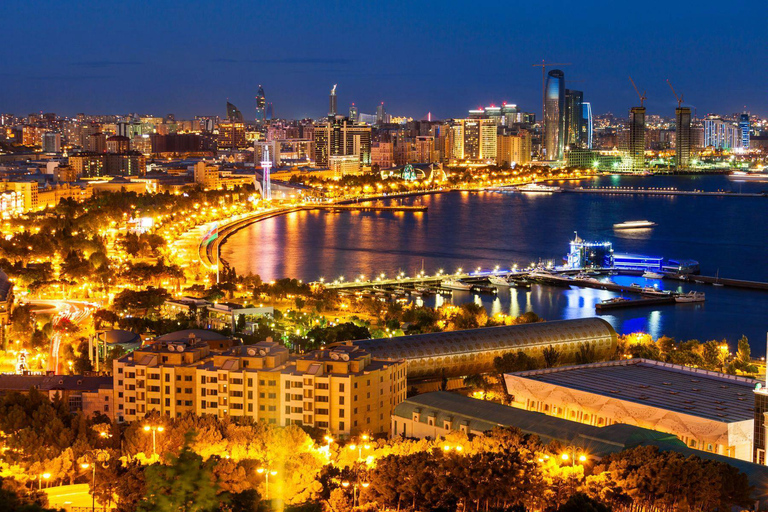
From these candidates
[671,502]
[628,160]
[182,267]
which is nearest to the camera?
[671,502]

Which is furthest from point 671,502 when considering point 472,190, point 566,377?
point 472,190

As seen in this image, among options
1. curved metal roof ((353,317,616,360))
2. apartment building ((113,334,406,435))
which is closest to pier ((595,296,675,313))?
curved metal roof ((353,317,616,360))

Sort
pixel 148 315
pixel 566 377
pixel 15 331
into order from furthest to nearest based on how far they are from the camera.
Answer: pixel 148 315
pixel 15 331
pixel 566 377

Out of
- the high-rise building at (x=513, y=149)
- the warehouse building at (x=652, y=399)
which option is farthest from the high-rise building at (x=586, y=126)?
the warehouse building at (x=652, y=399)

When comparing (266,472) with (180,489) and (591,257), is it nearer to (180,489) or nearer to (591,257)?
(180,489)

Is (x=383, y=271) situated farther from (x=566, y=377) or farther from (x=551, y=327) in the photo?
(x=566, y=377)

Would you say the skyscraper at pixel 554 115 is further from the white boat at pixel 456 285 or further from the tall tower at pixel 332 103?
the white boat at pixel 456 285

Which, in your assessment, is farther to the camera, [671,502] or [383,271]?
[383,271]
